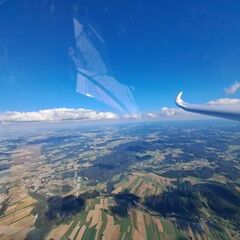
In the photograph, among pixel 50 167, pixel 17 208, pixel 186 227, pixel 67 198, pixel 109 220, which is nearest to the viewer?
pixel 186 227

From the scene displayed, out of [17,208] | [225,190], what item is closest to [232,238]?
[225,190]

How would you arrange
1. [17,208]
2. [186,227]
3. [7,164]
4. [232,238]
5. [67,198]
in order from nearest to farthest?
[232,238] < [186,227] < [17,208] < [67,198] < [7,164]

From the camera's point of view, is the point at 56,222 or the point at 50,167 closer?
the point at 56,222

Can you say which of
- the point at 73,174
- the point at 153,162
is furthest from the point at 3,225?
the point at 153,162

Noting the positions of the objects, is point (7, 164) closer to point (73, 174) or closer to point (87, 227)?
point (73, 174)

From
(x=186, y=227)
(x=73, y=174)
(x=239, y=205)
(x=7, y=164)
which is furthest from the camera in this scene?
(x=7, y=164)

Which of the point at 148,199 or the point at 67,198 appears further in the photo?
the point at 67,198

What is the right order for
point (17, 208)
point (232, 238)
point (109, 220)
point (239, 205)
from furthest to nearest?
point (17, 208)
point (239, 205)
point (109, 220)
point (232, 238)

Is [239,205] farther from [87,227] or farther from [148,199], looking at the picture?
[87,227]
